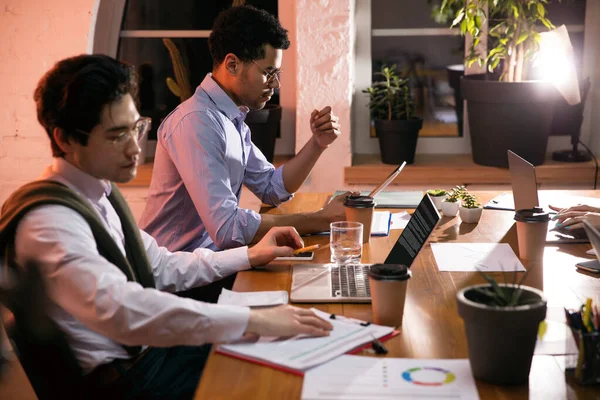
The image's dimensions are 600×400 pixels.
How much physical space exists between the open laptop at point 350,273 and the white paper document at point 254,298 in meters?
0.03

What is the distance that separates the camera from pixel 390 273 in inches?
58.0

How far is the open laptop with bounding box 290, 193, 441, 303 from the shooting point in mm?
1609

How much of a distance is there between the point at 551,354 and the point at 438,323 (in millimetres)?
233

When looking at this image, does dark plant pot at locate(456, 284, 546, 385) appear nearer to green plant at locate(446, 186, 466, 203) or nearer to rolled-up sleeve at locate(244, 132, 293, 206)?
green plant at locate(446, 186, 466, 203)

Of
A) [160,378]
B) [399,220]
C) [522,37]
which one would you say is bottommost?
[160,378]

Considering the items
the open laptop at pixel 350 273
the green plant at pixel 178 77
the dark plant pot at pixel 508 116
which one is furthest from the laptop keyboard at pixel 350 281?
the green plant at pixel 178 77

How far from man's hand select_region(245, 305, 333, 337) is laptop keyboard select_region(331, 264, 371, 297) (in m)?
0.23

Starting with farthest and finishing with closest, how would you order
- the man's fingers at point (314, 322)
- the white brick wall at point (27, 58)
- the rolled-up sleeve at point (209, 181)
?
the white brick wall at point (27, 58)
the rolled-up sleeve at point (209, 181)
the man's fingers at point (314, 322)

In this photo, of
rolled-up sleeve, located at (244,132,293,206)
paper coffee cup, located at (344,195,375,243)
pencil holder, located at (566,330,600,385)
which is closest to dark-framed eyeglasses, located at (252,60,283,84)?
rolled-up sleeve, located at (244,132,293,206)

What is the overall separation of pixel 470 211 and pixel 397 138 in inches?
50.7

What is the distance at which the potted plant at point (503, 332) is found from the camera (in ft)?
3.84

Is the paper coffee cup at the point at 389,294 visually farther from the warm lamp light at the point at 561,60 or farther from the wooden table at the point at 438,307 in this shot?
the warm lamp light at the point at 561,60

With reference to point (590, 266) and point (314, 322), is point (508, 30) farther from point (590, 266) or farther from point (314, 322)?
point (314, 322)

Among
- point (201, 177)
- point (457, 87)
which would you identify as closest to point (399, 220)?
point (201, 177)
